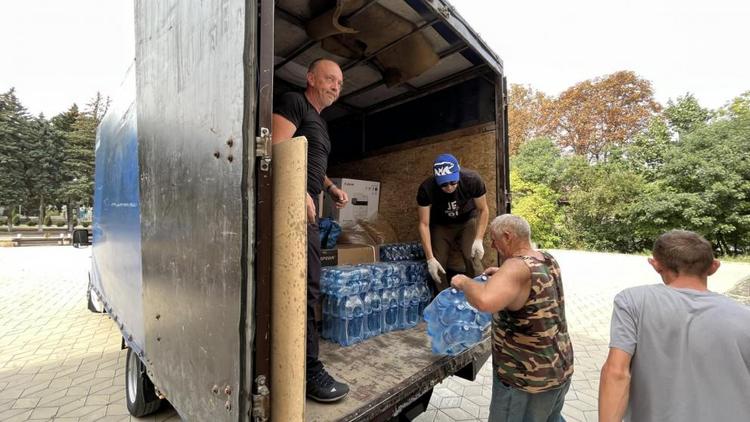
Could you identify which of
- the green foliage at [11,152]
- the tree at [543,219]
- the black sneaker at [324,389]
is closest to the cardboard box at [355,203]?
the black sneaker at [324,389]

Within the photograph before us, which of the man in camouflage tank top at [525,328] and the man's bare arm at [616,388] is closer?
the man's bare arm at [616,388]

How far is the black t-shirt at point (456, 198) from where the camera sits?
368 centimetres

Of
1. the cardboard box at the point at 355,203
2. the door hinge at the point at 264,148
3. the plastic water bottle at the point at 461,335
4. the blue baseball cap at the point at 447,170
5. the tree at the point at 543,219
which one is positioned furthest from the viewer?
the tree at the point at 543,219

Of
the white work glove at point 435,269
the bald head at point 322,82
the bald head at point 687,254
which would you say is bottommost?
the white work glove at point 435,269

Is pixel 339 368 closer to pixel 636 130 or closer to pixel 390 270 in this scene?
pixel 390 270

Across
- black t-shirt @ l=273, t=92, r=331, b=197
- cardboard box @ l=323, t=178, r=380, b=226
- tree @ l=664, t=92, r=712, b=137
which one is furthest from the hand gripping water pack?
tree @ l=664, t=92, r=712, b=137

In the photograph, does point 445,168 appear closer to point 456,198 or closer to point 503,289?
point 456,198

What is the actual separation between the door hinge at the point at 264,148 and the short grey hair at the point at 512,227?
146 cm

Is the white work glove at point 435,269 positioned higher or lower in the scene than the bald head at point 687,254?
lower

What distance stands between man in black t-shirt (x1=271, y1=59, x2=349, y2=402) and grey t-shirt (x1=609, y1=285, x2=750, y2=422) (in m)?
1.47

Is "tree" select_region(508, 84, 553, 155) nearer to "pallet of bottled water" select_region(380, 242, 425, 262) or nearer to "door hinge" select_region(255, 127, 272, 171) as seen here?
"pallet of bottled water" select_region(380, 242, 425, 262)

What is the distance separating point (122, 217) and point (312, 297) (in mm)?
1912

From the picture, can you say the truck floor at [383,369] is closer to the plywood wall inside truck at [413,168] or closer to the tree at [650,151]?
the plywood wall inside truck at [413,168]

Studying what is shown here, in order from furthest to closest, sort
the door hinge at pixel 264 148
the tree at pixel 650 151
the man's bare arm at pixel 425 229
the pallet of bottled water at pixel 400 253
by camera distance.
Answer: the tree at pixel 650 151
the pallet of bottled water at pixel 400 253
the man's bare arm at pixel 425 229
the door hinge at pixel 264 148
